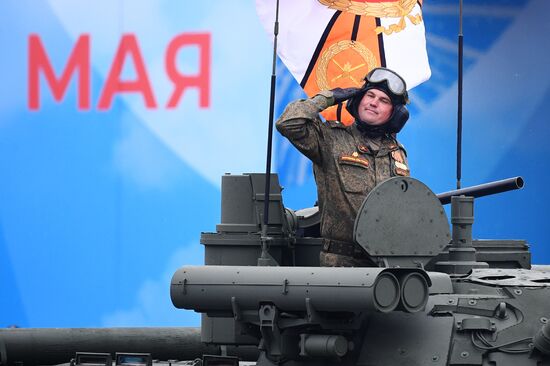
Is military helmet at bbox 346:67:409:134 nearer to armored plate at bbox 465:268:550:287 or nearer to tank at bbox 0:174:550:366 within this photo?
tank at bbox 0:174:550:366

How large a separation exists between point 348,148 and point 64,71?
22.8 ft

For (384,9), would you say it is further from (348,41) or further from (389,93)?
(389,93)

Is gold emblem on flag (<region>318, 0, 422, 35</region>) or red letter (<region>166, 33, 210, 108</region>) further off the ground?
gold emblem on flag (<region>318, 0, 422, 35</region>)

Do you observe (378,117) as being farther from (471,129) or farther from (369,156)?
(471,129)

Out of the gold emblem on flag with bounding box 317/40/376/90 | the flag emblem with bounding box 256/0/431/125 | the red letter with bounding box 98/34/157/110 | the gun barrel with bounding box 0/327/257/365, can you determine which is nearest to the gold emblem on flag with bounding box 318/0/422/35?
the flag emblem with bounding box 256/0/431/125

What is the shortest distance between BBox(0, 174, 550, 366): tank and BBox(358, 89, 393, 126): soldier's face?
0.88 metres

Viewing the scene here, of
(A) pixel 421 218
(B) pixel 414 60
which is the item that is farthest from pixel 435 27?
(A) pixel 421 218

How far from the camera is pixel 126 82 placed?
1697 centimetres

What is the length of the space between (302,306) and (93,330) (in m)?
4.16

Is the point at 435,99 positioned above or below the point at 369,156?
above

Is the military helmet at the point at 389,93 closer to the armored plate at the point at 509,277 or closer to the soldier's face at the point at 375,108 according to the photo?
the soldier's face at the point at 375,108

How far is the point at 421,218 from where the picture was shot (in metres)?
10.6

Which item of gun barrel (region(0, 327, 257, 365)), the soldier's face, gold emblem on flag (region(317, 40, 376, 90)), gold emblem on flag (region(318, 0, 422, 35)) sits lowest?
gun barrel (region(0, 327, 257, 365))

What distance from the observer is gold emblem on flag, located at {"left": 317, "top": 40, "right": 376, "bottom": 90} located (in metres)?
15.8
